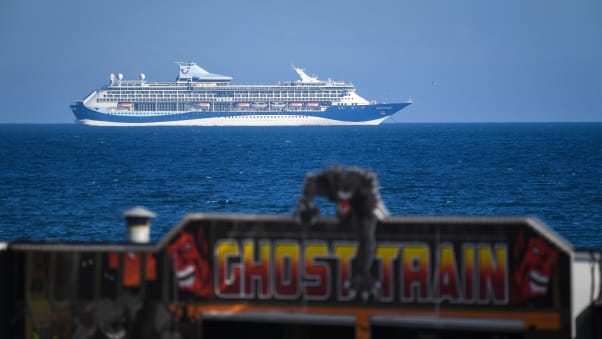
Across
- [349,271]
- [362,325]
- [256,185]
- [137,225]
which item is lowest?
[256,185]

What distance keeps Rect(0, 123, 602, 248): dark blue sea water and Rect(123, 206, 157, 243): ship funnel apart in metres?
30.9

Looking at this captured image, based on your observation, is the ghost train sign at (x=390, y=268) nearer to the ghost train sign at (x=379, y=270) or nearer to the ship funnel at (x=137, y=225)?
the ghost train sign at (x=379, y=270)

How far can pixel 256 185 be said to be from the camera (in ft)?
266

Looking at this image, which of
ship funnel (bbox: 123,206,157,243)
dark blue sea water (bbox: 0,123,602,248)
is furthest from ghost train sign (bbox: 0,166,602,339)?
dark blue sea water (bbox: 0,123,602,248)

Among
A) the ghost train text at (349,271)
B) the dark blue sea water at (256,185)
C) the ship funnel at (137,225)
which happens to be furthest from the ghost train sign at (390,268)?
the dark blue sea water at (256,185)

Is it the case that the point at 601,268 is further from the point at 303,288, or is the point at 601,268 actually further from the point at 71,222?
the point at 71,222

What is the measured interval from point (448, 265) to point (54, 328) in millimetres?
5216

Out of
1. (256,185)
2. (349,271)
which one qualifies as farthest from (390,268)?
(256,185)

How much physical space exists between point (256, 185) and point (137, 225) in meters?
65.2

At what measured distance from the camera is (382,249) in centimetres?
1437

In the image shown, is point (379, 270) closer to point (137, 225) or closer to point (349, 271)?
→ point (349, 271)

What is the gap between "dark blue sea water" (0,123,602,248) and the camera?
2245 inches

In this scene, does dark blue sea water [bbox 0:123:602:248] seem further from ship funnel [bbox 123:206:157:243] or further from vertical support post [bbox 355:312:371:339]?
vertical support post [bbox 355:312:371:339]

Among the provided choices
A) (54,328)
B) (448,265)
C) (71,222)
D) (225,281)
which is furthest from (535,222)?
(71,222)
